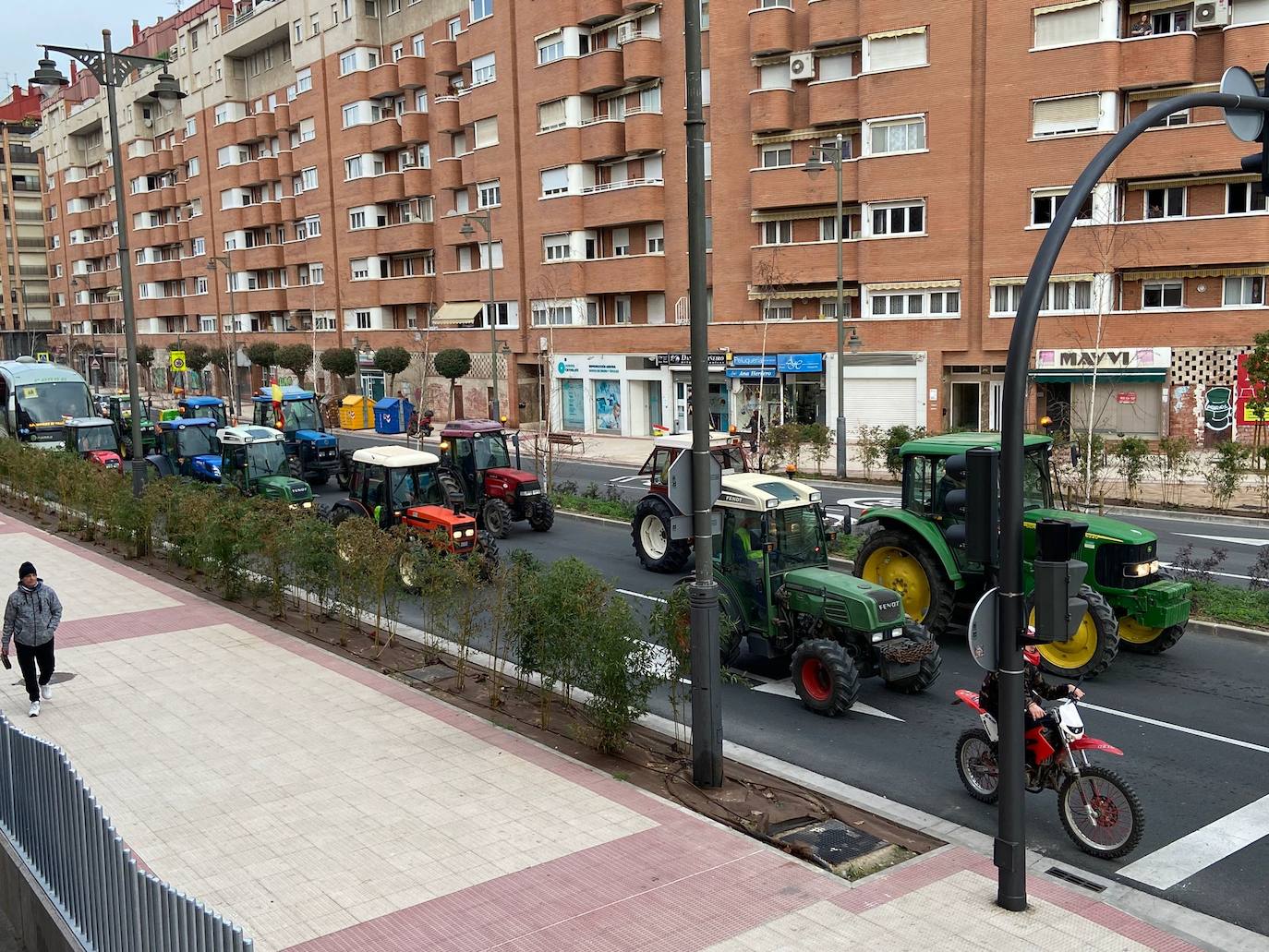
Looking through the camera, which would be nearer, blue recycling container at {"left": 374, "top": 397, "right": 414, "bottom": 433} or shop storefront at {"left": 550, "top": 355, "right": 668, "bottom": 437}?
shop storefront at {"left": 550, "top": 355, "right": 668, "bottom": 437}

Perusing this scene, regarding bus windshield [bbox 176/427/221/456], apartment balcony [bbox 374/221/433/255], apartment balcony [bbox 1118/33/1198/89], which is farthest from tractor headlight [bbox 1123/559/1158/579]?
apartment balcony [bbox 374/221/433/255]

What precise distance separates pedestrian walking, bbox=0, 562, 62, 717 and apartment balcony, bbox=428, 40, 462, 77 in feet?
146

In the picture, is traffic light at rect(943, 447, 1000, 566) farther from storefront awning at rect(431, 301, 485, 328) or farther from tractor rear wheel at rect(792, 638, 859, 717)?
storefront awning at rect(431, 301, 485, 328)

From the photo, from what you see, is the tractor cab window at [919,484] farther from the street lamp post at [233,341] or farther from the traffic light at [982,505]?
the street lamp post at [233,341]

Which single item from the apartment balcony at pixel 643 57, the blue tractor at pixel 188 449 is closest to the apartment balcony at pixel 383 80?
the apartment balcony at pixel 643 57

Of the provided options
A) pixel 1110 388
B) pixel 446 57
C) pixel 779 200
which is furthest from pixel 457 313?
pixel 1110 388

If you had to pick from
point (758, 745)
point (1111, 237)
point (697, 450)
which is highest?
point (1111, 237)

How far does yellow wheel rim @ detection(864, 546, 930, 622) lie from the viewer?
14133 millimetres

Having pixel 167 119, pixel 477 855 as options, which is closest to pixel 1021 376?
pixel 477 855

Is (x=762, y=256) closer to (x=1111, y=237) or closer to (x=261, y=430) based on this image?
(x=1111, y=237)

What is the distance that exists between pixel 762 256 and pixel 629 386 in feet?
26.0

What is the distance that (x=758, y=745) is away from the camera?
11.0 meters

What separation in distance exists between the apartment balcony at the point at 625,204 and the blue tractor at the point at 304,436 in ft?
53.9

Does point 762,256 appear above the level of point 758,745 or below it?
above
